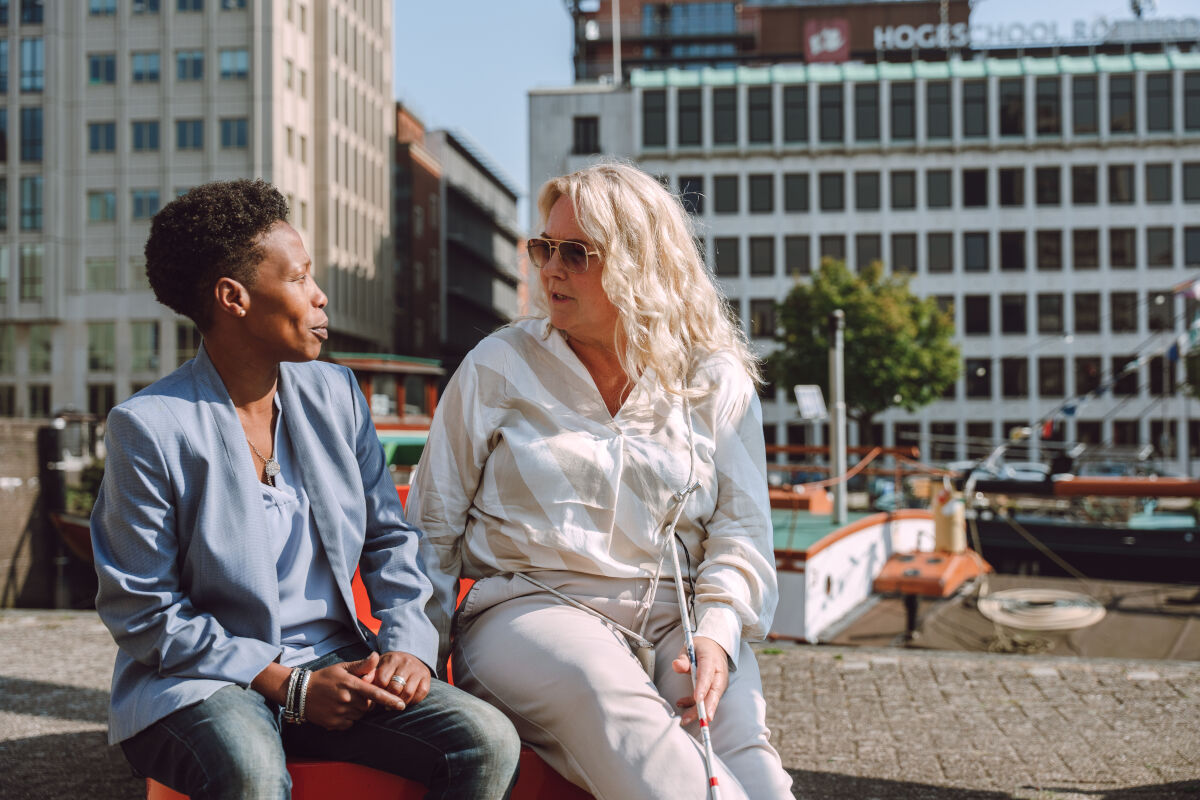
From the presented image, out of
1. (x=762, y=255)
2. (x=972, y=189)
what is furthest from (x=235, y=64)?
(x=972, y=189)

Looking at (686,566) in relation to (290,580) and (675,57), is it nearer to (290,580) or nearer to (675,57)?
(290,580)

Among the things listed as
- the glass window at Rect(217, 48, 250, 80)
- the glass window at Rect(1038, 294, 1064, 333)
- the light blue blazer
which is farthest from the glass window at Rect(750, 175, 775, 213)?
the light blue blazer

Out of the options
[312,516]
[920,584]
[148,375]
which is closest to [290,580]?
[312,516]

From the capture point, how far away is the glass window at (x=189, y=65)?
49.6 metres

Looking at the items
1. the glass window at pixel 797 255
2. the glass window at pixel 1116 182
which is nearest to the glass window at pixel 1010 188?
the glass window at pixel 1116 182

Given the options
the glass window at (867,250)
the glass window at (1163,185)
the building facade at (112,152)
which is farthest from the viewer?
the glass window at (867,250)

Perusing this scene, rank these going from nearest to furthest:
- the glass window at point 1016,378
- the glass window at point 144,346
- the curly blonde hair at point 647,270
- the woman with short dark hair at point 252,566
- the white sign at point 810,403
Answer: the woman with short dark hair at point 252,566 < the curly blonde hair at point 647,270 < the white sign at point 810,403 < the glass window at point 144,346 < the glass window at point 1016,378

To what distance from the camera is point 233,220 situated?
2668 mm

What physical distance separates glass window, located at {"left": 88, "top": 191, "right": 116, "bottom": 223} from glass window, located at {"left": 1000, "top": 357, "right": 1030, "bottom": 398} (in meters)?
37.9

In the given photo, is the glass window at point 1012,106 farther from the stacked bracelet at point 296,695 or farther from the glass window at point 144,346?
the stacked bracelet at point 296,695

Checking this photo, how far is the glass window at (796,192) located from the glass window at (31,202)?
103ft

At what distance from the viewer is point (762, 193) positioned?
55.4 metres

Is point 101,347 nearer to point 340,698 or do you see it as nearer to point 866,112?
point 866,112

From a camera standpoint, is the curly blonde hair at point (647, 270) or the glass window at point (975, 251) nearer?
the curly blonde hair at point (647, 270)
